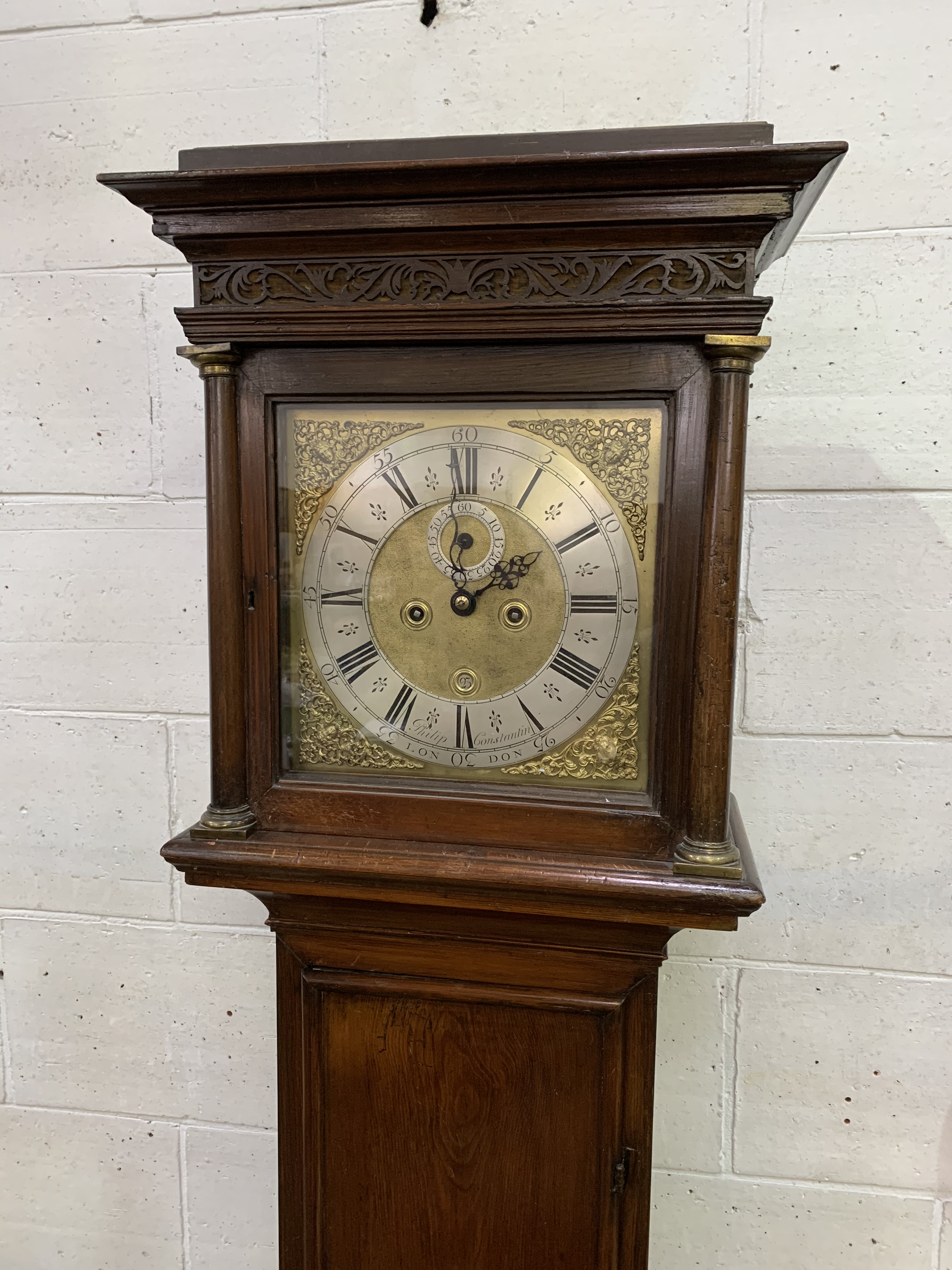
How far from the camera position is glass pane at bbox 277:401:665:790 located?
2.90 feet

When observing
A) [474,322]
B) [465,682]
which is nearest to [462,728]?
[465,682]

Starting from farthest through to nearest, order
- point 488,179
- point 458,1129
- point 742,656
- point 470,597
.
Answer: point 742,656
point 458,1129
point 470,597
point 488,179

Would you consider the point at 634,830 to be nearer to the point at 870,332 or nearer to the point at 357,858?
the point at 357,858

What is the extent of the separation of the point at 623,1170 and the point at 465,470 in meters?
0.82

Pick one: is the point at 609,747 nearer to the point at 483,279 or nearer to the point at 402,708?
the point at 402,708

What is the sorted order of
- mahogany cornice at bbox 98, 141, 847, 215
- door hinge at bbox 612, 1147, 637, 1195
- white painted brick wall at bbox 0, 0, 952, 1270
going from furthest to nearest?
white painted brick wall at bbox 0, 0, 952, 1270 < door hinge at bbox 612, 1147, 637, 1195 < mahogany cornice at bbox 98, 141, 847, 215

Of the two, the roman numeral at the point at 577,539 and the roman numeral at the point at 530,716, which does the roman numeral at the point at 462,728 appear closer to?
the roman numeral at the point at 530,716

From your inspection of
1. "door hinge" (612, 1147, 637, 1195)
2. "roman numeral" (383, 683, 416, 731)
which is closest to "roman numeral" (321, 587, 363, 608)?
"roman numeral" (383, 683, 416, 731)

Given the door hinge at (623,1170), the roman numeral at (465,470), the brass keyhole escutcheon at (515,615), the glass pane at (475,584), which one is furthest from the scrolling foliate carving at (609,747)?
the door hinge at (623,1170)

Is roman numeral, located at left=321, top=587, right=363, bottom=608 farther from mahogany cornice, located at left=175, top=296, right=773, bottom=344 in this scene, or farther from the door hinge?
the door hinge

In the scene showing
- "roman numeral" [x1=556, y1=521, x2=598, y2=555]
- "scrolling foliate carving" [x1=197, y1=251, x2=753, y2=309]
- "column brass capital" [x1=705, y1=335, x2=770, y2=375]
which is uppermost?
"scrolling foliate carving" [x1=197, y1=251, x2=753, y2=309]

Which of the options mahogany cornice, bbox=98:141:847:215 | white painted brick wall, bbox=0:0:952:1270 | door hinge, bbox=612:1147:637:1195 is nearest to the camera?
mahogany cornice, bbox=98:141:847:215

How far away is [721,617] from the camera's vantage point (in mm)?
850

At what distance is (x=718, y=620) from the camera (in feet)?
2.79
